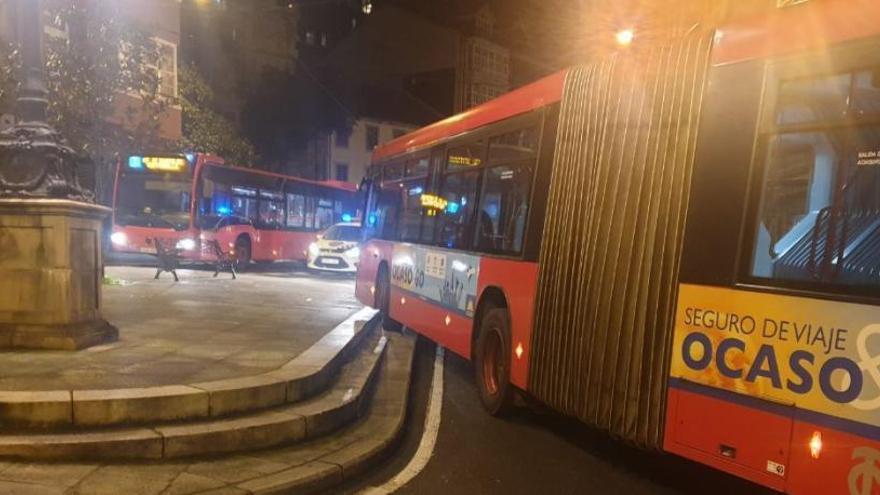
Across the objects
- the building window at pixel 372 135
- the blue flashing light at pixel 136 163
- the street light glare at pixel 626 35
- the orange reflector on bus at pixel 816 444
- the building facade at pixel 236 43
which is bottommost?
the orange reflector on bus at pixel 816 444

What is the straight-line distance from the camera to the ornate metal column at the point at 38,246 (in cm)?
676

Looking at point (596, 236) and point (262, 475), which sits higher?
point (596, 236)

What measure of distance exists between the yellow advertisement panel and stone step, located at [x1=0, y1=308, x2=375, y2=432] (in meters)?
3.26

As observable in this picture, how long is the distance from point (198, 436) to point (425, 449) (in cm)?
183

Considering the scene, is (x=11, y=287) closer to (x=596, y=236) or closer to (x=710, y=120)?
(x=596, y=236)

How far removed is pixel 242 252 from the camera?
22266 mm

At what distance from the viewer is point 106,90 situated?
1341 centimetres

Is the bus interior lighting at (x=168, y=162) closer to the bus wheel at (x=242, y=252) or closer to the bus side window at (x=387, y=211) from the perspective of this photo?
the bus wheel at (x=242, y=252)

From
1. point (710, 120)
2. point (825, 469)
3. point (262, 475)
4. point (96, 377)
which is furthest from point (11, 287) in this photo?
point (825, 469)

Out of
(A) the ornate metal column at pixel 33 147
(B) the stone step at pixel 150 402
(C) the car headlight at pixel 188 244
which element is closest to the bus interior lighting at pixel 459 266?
(B) the stone step at pixel 150 402

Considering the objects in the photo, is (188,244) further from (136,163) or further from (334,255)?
(334,255)

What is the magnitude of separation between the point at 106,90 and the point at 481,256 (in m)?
9.80

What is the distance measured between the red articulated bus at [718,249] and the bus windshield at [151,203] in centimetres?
1581

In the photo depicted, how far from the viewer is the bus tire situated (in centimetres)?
2192
